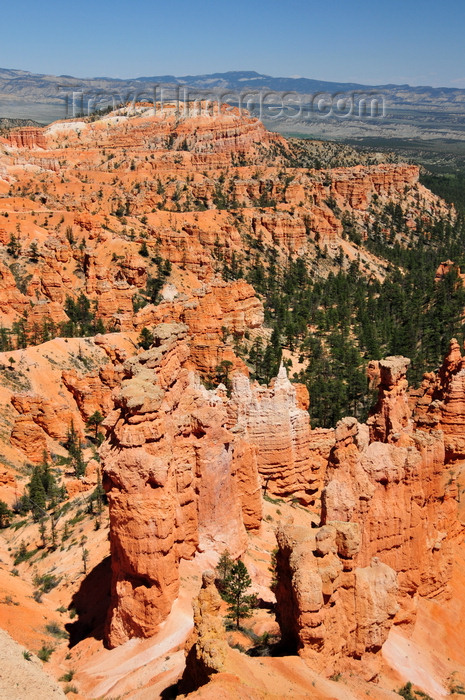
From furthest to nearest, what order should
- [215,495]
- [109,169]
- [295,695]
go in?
[109,169]
[215,495]
[295,695]

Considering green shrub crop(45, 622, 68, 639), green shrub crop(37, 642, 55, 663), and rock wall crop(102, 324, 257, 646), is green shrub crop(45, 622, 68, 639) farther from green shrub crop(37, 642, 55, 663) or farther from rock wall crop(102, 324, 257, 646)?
rock wall crop(102, 324, 257, 646)

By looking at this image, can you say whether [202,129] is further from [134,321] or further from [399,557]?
[399,557]

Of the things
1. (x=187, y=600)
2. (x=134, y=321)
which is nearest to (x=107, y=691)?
(x=187, y=600)

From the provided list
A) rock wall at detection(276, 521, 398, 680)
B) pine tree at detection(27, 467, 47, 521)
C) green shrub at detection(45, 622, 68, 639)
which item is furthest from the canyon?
pine tree at detection(27, 467, 47, 521)

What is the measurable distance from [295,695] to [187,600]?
17.4ft

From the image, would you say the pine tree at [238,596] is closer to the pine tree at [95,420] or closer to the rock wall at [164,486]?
the rock wall at [164,486]

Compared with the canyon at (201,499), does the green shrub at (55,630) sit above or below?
below

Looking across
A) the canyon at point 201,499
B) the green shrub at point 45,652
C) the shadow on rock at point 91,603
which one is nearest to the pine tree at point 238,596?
the canyon at point 201,499

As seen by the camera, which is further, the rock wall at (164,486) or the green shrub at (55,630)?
the green shrub at (55,630)

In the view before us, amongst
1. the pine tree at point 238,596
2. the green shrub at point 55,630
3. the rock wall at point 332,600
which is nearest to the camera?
the rock wall at point 332,600

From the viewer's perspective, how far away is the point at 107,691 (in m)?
15.4

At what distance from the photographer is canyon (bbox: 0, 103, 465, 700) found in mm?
15266

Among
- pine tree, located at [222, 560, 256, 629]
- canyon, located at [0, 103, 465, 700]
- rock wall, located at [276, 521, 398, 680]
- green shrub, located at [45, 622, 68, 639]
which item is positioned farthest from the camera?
green shrub, located at [45, 622, 68, 639]

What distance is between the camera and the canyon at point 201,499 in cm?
1527
